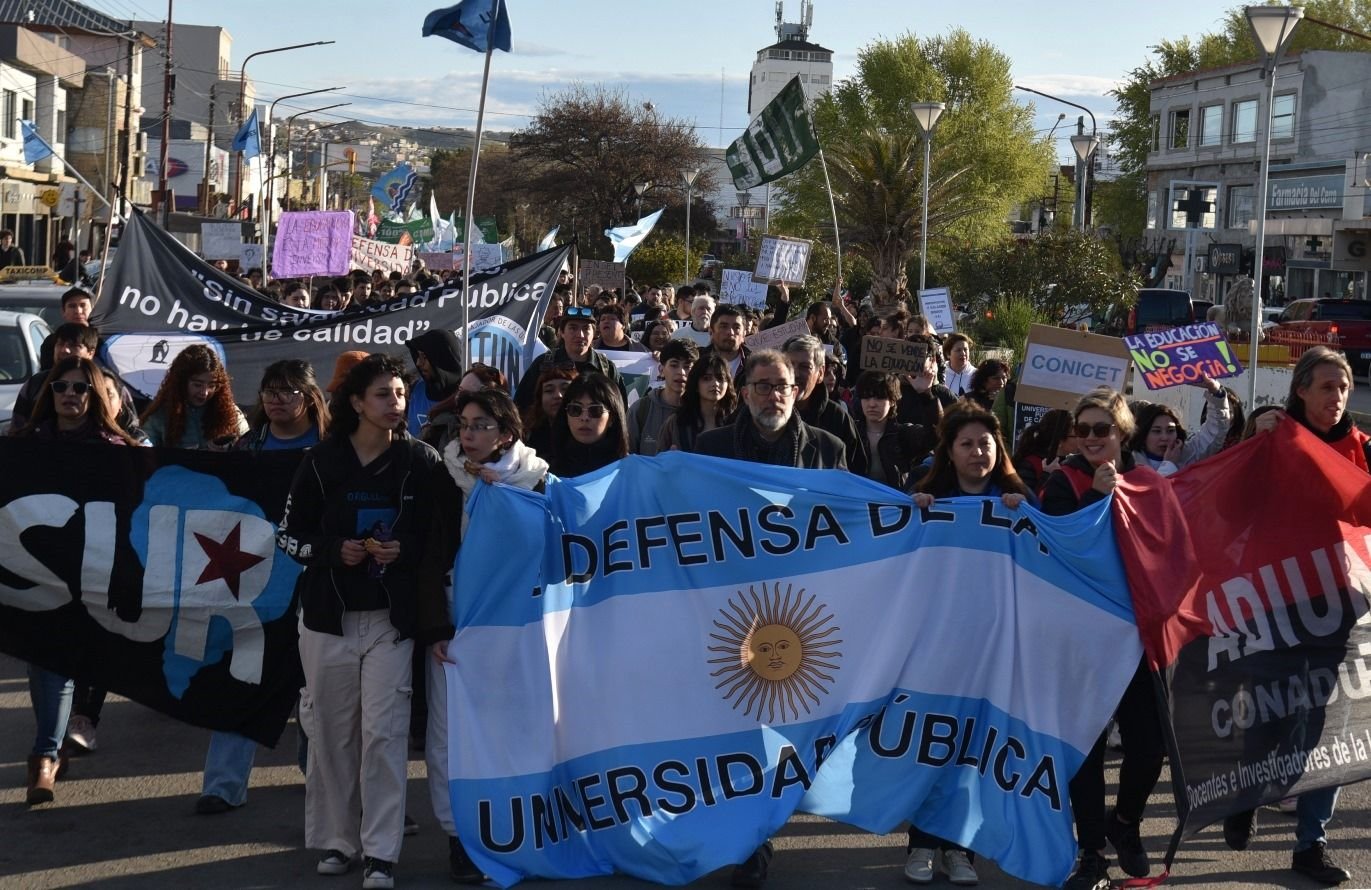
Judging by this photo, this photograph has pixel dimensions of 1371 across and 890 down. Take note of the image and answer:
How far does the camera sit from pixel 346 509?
222 inches

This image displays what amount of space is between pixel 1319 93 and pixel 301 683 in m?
59.1

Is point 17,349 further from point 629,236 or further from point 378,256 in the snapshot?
point 378,256

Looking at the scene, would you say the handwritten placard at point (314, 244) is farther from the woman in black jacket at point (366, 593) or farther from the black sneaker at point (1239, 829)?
the black sneaker at point (1239, 829)

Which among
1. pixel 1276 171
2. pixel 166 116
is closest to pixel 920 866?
pixel 166 116

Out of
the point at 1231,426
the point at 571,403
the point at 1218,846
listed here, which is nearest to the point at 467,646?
the point at 571,403

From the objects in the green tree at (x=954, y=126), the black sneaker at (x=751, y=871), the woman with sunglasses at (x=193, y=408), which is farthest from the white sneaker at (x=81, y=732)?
the green tree at (x=954, y=126)

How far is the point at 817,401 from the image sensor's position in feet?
27.5

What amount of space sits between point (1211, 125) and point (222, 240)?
47.7 meters

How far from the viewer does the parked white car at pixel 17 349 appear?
1169cm

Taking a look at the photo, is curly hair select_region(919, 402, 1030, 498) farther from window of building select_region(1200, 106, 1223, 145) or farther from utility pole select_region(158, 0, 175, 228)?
window of building select_region(1200, 106, 1223, 145)

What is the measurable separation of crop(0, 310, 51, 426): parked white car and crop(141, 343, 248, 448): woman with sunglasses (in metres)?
4.47

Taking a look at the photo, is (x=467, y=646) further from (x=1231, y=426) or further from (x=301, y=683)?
(x=1231, y=426)

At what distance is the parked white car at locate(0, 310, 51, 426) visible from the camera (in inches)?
460

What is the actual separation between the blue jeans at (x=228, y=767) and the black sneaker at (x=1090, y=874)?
3222 mm
